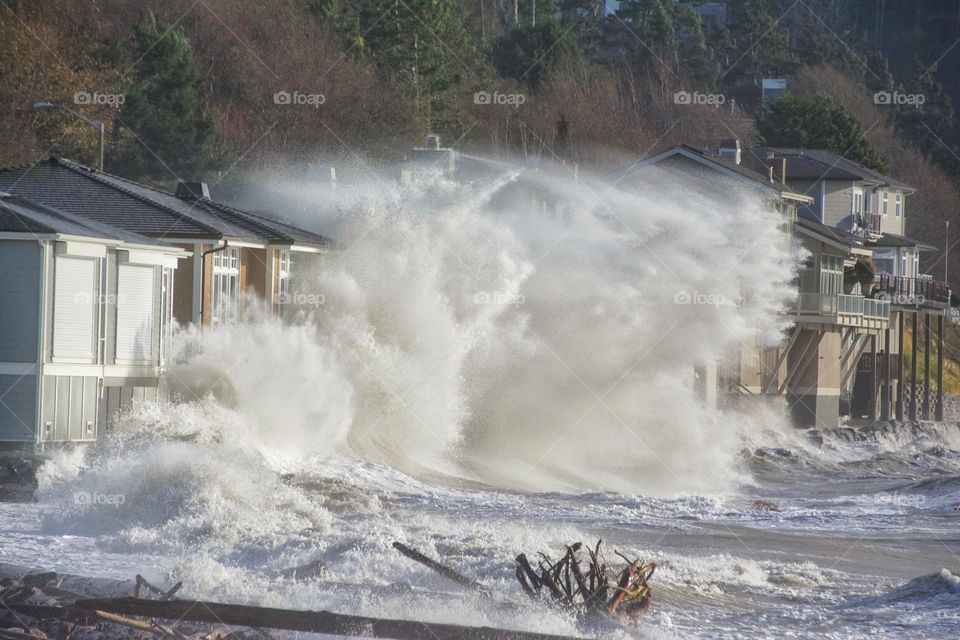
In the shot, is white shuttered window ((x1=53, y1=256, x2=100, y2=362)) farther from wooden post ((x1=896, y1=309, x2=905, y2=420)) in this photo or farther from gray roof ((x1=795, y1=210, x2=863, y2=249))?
wooden post ((x1=896, y1=309, x2=905, y2=420))

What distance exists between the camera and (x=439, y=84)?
63.3m

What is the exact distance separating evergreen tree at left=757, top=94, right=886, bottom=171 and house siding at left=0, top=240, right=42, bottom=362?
188ft

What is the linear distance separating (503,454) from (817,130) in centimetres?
4695

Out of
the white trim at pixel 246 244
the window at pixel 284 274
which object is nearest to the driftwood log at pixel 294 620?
the white trim at pixel 246 244

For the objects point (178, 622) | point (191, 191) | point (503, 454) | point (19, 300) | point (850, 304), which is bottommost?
point (503, 454)

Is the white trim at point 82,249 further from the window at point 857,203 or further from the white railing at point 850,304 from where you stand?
the window at point 857,203

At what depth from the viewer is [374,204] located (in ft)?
110

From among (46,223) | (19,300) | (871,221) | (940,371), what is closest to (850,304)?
(940,371)

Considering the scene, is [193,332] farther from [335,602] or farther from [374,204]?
[335,602]

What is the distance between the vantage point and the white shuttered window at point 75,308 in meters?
24.8

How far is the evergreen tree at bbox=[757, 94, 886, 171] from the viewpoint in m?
75.5

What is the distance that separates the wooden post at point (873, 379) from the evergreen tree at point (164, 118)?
94.1ft

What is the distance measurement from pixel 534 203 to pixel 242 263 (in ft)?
29.0

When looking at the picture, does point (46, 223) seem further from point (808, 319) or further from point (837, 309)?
point (837, 309)
